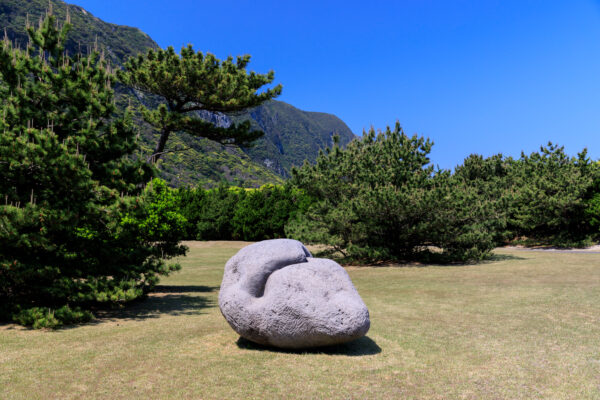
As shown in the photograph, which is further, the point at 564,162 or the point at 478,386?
the point at 564,162

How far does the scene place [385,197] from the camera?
16688 mm

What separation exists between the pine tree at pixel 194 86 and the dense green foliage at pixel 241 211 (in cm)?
1417

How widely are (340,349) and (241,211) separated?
26.2 m

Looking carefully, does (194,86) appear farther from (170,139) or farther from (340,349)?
(170,139)

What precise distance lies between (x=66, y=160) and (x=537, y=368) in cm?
852

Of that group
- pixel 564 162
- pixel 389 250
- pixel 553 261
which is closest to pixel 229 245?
pixel 389 250

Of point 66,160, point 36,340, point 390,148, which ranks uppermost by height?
point 390,148

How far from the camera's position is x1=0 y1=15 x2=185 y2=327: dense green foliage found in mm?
7777

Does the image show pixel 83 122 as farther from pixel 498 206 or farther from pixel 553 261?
pixel 553 261

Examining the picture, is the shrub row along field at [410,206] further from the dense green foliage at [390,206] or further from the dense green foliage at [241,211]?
the dense green foliage at [241,211]

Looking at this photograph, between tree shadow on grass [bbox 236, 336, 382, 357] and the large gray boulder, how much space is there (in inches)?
9.0

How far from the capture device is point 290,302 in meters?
5.85

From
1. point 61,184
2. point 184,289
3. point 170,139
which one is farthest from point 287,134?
point 61,184

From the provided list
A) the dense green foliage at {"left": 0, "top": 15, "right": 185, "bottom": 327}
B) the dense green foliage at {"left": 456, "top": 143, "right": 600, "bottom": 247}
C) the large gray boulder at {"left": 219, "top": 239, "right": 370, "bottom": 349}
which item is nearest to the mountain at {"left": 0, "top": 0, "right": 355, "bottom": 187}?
the dense green foliage at {"left": 456, "top": 143, "right": 600, "bottom": 247}
